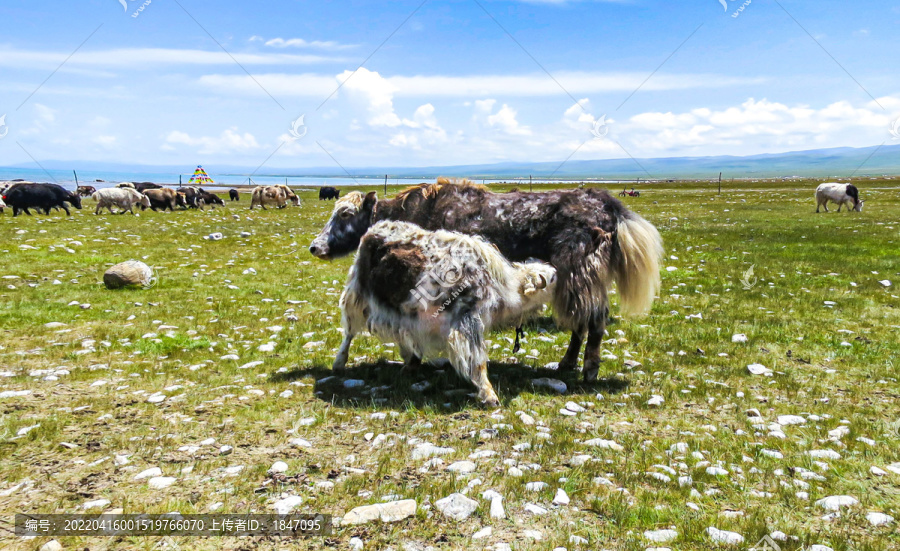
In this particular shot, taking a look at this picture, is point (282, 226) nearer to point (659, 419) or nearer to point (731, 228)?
point (731, 228)

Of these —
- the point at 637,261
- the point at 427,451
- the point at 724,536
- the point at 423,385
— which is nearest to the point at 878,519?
the point at 724,536

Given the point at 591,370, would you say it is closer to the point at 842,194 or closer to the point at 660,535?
the point at 660,535

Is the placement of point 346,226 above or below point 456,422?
above

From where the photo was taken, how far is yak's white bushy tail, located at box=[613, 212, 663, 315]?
25.8 feet

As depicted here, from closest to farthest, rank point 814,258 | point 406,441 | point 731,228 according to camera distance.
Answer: point 406,441 → point 814,258 → point 731,228

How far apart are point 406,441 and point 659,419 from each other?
304 cm

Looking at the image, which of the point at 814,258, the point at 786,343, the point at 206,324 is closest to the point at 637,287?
the point at 786,343

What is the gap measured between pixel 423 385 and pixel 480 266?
1901mm

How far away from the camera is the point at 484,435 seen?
5727mm

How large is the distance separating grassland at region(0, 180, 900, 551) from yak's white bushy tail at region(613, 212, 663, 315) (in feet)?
3.91

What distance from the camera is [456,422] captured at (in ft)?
20.0

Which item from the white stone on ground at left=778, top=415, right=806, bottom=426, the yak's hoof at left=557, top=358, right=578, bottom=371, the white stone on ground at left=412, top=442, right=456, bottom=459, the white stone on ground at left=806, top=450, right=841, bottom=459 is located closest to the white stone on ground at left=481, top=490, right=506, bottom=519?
the white stone on ground at left=412, top=442, right=456, bottom=459

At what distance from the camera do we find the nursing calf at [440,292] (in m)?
6.65

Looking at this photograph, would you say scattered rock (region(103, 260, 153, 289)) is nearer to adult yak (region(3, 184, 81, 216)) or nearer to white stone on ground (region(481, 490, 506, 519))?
white stone on ground (region(481, 490, 506, 519))
